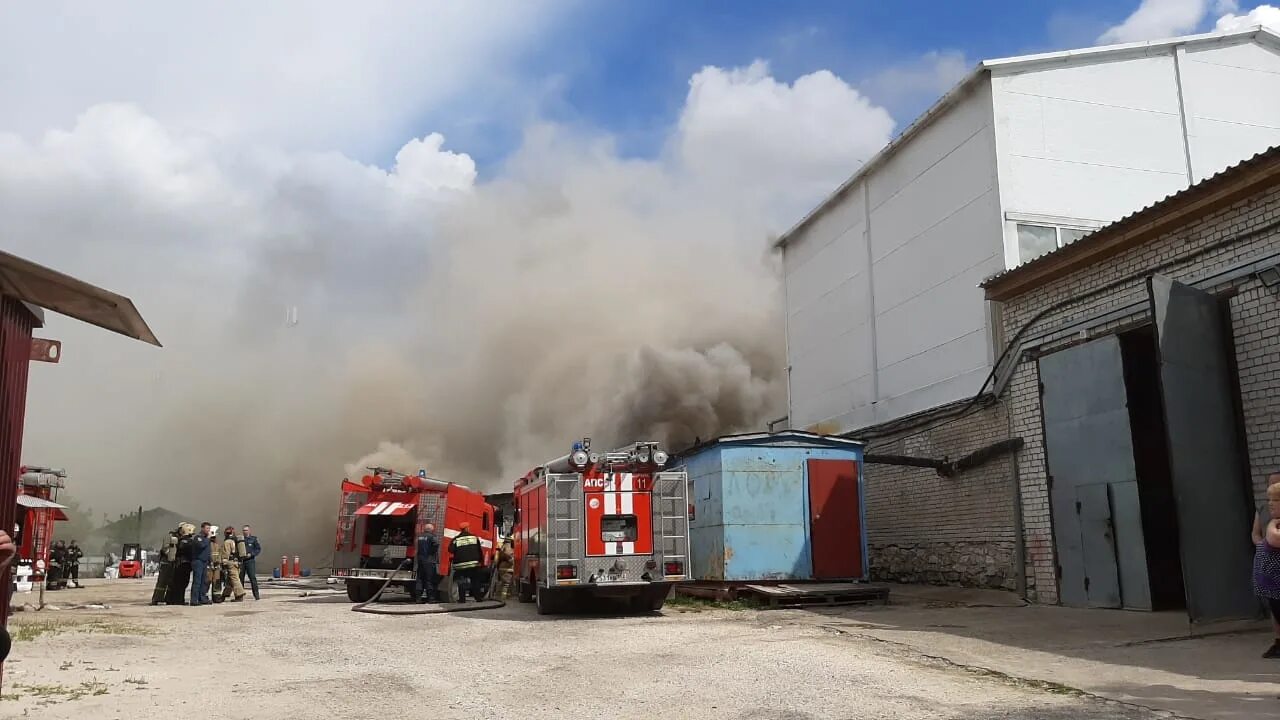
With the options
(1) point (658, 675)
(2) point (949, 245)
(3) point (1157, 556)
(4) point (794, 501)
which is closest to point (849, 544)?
(4) point (794, 501)

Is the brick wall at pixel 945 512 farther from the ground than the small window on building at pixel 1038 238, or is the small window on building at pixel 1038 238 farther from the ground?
A: the small window on building at pixel 1038 238

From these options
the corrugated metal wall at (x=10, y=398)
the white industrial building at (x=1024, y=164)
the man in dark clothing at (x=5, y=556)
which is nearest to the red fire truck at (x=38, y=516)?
the corrugated metal wall at (x=10, y=398)

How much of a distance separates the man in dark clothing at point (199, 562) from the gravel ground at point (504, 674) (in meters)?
3.76

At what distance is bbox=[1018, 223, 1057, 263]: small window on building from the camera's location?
576 inches

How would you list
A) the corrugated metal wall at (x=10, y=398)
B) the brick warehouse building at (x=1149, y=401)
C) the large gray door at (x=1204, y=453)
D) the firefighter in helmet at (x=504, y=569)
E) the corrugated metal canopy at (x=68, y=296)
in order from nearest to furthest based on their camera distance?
the corrugated metal canopy at (x=68, y=296) < the corrugated metal wall at (x=10, y=398) < the large gray door at (x=1204, y=453) < the brick warehouse building at (x=1149, y=401) < the firefighter in helmet at (x=504, y=569)

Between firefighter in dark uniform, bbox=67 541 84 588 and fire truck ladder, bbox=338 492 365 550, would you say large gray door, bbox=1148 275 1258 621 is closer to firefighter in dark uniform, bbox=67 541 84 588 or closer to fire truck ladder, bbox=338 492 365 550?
fire truck ladder, bbox=338 492 365 550

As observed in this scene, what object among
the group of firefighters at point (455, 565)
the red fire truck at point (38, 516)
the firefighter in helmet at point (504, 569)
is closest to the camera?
the group of firefighters at point (455, 565)

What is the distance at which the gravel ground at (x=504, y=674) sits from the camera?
5.29 meters

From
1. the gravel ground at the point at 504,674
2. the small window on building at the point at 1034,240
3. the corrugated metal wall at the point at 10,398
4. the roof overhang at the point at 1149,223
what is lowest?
the gravel ground at the point at 504,674

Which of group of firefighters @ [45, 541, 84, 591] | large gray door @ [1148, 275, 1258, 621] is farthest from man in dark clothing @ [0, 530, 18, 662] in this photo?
group of firefighters @ [45, 541, 84, 591]

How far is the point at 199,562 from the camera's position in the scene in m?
14.7

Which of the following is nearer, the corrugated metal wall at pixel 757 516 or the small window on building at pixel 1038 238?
the corrugated metal wall at pixel 757 516

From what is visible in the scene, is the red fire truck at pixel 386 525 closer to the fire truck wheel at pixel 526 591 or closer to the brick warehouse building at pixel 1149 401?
the fire truck wheel at pixel 526 591

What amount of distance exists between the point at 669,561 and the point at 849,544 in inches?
137
